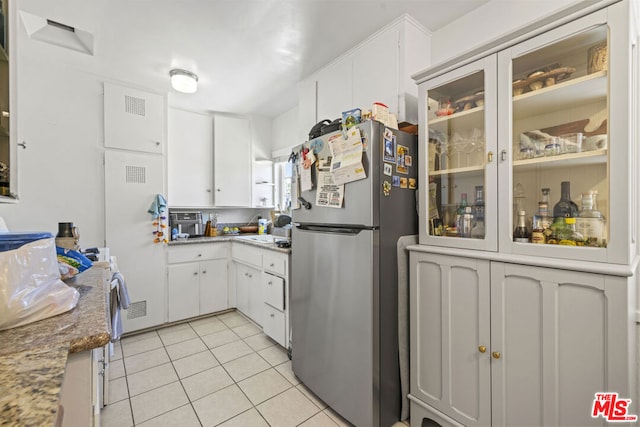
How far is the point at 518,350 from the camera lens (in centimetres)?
119

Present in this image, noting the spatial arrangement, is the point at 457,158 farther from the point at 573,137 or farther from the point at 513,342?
the point at 513,342

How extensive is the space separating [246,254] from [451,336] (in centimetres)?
215

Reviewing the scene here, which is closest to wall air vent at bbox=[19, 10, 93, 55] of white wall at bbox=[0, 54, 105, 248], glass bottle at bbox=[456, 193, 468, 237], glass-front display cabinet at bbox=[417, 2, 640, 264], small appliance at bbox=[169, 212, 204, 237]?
white wall at bbox=[0, 54, 105, 248]

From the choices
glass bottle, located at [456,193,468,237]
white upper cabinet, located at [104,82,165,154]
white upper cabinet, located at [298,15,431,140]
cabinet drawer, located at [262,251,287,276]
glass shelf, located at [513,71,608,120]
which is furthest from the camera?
white upper cabinet, located at [104,82,165,154]

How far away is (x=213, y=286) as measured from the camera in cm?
316

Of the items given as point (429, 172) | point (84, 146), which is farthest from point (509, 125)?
point (84, 146)

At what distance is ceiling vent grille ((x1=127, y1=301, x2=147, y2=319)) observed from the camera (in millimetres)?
2699

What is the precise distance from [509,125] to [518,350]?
1012 millimetres

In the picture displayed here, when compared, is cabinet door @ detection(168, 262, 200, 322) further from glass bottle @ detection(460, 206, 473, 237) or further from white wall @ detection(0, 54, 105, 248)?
glass bottle @ detection(460, 206, 473, 237)

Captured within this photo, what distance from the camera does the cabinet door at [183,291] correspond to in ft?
9.57

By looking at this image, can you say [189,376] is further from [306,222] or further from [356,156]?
[356,156]

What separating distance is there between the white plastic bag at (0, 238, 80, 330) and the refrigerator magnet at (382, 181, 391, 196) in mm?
1357

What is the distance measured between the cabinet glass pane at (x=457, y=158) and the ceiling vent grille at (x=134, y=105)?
2756 mm

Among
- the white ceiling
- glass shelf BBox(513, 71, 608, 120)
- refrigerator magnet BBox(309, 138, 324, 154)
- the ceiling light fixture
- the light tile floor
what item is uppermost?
the white ceiling
